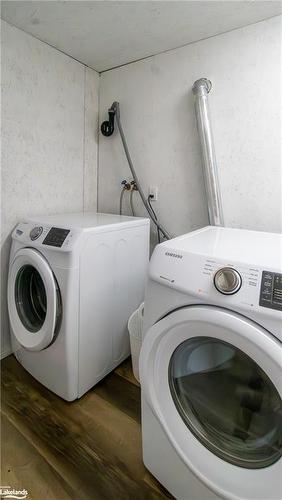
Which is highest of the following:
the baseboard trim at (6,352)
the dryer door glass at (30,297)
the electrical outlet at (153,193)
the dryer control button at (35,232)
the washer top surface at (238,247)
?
the electrical outlet at (153,193)

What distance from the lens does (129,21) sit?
144cm

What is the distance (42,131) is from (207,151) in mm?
1115

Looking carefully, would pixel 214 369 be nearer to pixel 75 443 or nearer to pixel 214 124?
pixel 75 443

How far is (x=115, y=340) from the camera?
1.59 meters

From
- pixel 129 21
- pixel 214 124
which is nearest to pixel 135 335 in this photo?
pixel 214 124

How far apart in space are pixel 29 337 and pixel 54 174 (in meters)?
1.13

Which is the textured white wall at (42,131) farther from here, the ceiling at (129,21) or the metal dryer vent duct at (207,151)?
the metal dryer vent duct at (207,151)

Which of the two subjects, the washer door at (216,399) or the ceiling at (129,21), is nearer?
the washer door at (216,399)

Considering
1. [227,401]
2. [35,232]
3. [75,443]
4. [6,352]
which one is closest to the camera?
[227,401]

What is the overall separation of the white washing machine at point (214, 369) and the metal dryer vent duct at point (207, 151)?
0.56 meters

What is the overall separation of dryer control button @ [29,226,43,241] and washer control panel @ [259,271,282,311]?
1.13m

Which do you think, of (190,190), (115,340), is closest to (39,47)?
(190,190)

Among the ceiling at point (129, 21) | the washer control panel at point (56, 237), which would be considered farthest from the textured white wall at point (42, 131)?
the washer control panel at point (56, 237)

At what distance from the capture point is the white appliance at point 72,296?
124cm
